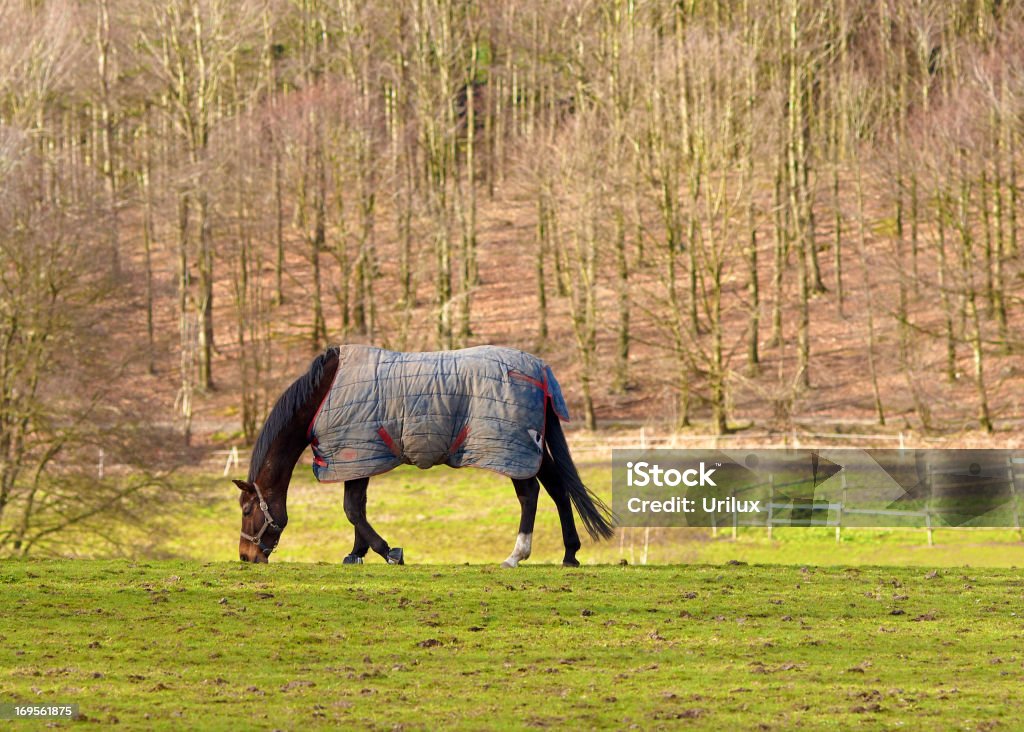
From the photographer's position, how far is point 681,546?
81.3 ft

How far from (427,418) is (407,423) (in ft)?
0.64

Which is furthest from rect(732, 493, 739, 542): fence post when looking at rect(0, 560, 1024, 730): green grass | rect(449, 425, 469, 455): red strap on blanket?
rect(449, 425, 469, 455): red strap on blanket

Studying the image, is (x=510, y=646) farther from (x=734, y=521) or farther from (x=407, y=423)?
(x=734, y=521)

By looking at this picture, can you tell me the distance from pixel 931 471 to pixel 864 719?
13657 mm

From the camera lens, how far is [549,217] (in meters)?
45.5

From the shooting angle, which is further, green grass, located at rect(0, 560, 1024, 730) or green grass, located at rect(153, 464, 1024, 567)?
green grass, located at rect(153, 464, 1024, 567)

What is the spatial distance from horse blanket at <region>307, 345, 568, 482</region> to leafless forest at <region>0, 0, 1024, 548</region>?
45.4 feet

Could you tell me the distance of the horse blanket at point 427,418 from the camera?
1262 cm

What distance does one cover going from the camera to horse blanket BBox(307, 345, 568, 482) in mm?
12617

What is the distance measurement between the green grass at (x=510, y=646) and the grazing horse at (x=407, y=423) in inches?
30.8

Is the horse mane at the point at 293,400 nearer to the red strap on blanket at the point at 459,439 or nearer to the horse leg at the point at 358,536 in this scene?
the horse leg at the point at 358,536

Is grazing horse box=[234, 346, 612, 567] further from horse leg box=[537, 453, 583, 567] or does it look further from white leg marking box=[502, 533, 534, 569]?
horse leg box=[537, 453, 583, 567]

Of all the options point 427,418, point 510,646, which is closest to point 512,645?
point 510,646

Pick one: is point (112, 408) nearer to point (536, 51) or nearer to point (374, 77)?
point (374, 77)
